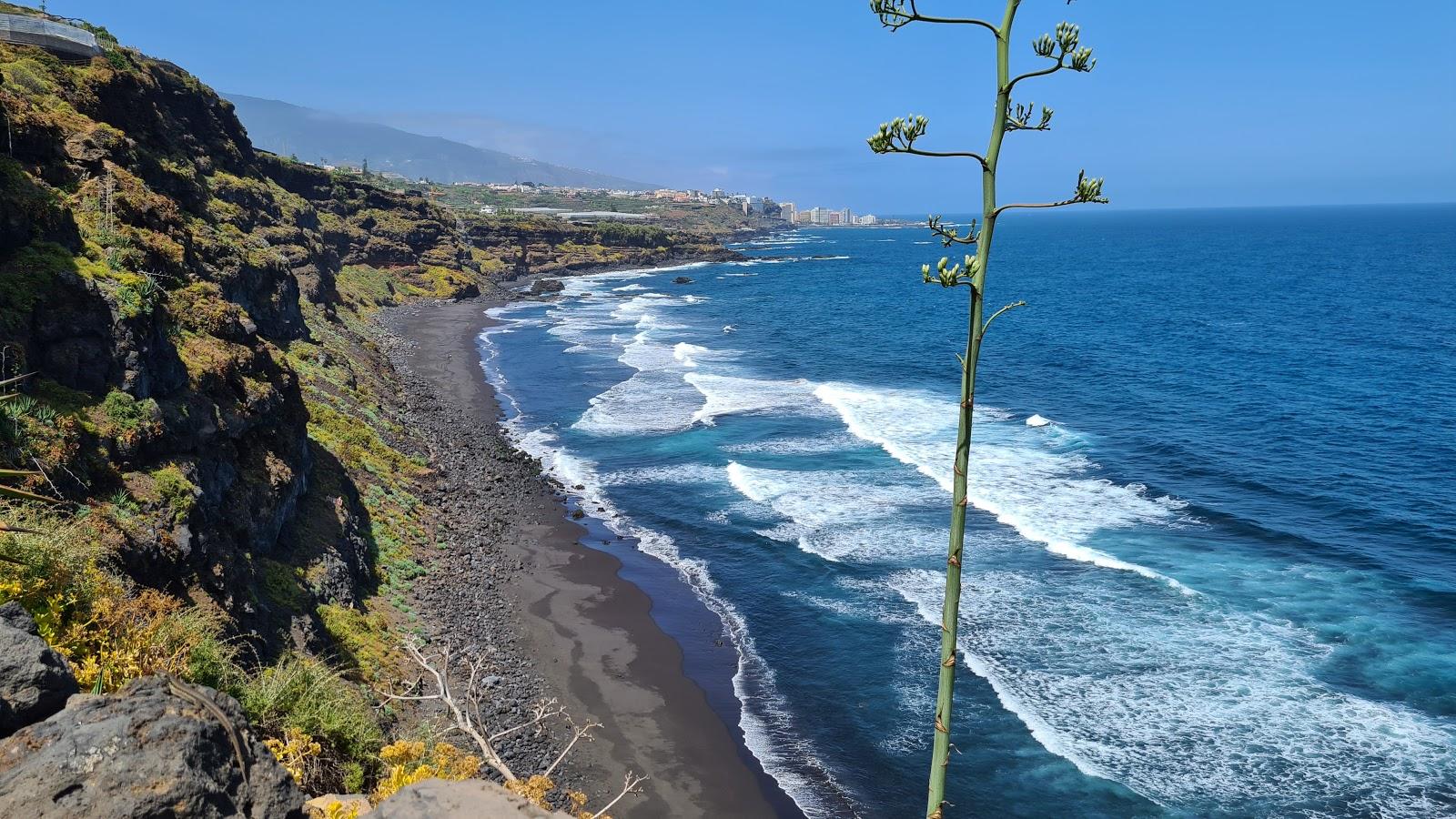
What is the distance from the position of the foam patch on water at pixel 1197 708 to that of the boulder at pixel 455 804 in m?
16.2

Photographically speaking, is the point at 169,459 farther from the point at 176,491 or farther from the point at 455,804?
the point at 455,804

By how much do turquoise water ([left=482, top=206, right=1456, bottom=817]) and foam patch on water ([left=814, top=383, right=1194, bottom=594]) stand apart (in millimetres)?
197

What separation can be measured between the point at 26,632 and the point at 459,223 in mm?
157986

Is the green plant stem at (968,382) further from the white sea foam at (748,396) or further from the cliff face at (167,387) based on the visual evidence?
the white sea foam at (748,396)

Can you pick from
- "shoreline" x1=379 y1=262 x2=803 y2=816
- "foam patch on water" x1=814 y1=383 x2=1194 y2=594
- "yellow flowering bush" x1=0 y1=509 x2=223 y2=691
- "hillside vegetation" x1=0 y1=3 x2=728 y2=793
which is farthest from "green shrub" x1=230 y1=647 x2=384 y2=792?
"foam patch on water" x1=814 y1=383 x2=1194 y2=594

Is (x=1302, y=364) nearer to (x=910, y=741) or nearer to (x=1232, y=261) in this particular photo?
(x=910, y=741)

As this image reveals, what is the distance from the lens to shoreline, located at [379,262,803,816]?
19812 millimetres

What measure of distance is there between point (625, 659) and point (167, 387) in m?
14.1

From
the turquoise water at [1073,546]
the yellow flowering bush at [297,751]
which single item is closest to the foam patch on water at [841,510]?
the turquoise water at [1073,546]

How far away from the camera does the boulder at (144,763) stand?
636 cm

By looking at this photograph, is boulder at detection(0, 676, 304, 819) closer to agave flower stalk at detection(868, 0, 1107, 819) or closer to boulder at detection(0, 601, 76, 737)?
boulder at detection(0, 601, 76, 737)

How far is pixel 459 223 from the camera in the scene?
155 m

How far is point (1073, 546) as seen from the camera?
31.2 m

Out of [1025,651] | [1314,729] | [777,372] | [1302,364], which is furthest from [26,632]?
[1302,364]
